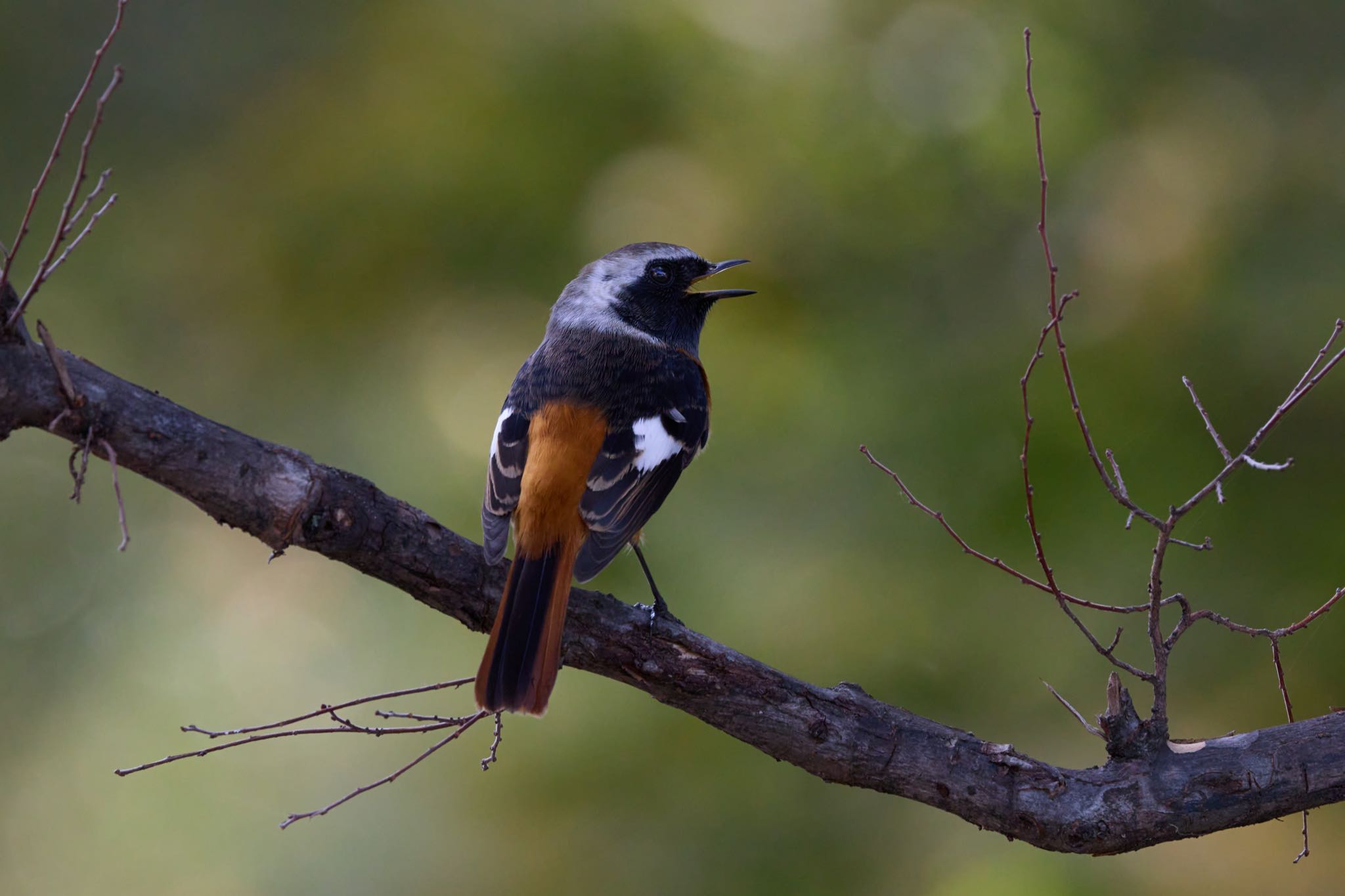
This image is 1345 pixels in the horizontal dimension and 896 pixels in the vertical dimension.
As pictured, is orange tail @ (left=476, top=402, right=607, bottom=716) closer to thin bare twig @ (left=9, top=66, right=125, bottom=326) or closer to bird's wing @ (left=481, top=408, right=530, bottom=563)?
bird's wing @ (left=481, top=408, right=530, bottom=563)

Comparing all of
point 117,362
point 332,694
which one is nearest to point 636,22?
point 117,362

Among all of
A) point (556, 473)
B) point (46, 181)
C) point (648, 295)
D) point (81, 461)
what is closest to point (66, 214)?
point (46, 181)

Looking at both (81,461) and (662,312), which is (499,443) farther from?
(81,461)

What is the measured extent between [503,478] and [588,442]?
0.24 meters

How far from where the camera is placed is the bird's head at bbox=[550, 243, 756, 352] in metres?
3.92

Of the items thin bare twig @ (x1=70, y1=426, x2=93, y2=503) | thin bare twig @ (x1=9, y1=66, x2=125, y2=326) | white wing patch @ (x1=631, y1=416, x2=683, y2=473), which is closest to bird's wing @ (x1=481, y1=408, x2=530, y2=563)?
white wing patch @ (x1=631, y1=416, x2=683, y2=473)

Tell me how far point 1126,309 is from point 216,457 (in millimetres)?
4234

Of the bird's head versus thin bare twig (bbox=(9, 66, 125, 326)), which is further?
the bird's head

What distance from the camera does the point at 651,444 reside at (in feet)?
10.5

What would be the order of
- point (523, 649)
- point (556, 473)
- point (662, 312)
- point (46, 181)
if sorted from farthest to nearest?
point (662, 312)
point (556, 473)
point (523, 649)
point (46, 181)

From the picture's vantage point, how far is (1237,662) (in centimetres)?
484

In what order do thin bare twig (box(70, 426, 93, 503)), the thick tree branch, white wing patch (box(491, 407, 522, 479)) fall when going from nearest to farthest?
thin bare twig (box(70, 426, 93, 503)) < the thick tree branch < white wing patch (box(491, 407, 522, 479))

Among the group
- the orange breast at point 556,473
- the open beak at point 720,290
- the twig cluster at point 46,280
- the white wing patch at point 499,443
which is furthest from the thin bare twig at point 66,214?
the open beak at point 720,290

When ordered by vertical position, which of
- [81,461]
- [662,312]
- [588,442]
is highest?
[662,312]
